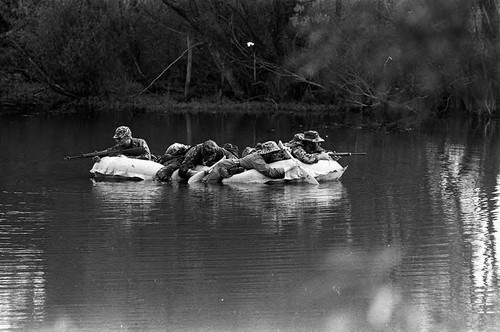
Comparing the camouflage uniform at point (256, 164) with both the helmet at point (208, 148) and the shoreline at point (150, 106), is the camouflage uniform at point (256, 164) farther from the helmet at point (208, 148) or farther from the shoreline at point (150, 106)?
the shoreline at point (150, 106)

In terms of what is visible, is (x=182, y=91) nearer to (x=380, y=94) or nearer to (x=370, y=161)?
(x=380, y=94)

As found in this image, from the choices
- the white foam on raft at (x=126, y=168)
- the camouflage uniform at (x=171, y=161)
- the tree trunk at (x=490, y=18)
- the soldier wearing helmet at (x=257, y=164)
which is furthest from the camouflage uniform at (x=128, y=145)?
the tree trunk at (x=490, y=18)

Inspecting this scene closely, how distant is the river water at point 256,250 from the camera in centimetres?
1028

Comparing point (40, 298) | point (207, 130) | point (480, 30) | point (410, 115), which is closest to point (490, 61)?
point (480, 30)

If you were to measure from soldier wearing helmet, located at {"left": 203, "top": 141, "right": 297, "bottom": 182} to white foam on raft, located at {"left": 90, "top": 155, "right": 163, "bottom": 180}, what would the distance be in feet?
4.35

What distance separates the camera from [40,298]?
11.0 meters

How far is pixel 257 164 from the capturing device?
19.1 m

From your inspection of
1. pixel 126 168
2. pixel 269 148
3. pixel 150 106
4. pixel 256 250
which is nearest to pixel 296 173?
pixel 269 148

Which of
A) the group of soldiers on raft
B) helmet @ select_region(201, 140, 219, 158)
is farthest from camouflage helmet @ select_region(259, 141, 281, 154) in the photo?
helmet @ select_region(201, 140, 219, 158)

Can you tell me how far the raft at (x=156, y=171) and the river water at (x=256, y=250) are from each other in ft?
0.86

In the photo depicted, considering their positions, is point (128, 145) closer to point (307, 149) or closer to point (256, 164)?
point (256, 164)

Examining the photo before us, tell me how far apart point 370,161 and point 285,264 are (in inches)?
425

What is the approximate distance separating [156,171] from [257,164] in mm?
2095

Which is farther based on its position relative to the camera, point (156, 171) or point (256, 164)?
point (156, 171)
